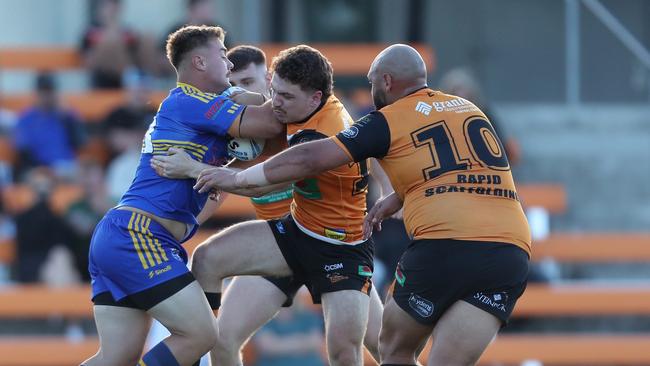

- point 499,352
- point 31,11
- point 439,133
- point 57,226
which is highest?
point 439,133

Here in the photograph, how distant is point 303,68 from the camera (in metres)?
6.85

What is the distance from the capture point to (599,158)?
43.5ft

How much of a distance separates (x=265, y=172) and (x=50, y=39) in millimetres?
8590

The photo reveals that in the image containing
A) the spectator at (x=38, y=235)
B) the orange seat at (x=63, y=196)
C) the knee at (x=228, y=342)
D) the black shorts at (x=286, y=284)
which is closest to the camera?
the knee at (x=228, y=342)

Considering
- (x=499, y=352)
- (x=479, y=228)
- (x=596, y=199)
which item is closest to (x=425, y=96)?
(x=479, y=228)

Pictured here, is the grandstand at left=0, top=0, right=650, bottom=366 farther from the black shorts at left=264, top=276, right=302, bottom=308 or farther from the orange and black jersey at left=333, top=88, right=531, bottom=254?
the orange and black jersey at left=333, top=88, right=531, bottom=254

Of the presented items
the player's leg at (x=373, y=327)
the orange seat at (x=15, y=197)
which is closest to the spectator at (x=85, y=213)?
the orange seat at (x=15, y=197)

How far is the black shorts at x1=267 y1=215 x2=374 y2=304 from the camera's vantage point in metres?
7.08

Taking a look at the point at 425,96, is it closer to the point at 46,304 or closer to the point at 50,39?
the point at 46,304

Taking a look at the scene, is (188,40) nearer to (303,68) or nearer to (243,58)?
(303,68)

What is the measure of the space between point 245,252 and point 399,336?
973 mm

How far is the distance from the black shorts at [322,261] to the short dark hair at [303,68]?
84 cm

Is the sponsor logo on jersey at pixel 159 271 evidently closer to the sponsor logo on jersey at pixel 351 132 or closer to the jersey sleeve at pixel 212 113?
the jersey sleeve at pixel 212 113

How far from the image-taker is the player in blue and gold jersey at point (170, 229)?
261 inches
